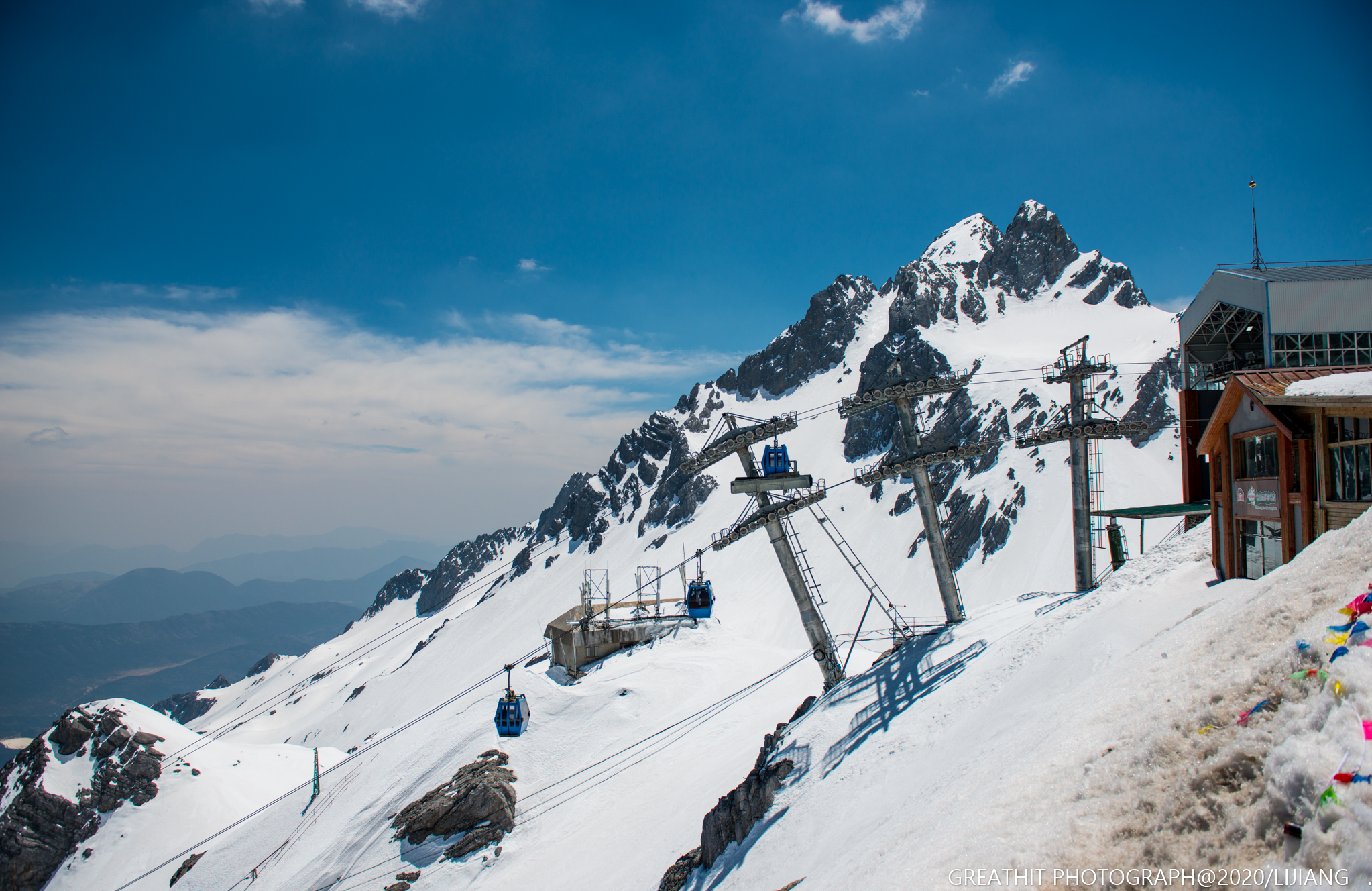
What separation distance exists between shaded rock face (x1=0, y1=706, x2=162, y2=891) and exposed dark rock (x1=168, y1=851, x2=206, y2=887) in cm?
1350

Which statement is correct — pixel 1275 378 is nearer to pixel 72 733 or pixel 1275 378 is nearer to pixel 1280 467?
pixel 1280 467

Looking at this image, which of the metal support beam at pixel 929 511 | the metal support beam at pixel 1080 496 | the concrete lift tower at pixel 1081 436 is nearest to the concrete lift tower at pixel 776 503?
the metal support beam at pixel 929 511

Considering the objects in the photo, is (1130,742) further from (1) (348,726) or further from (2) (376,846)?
(1) (348,726)

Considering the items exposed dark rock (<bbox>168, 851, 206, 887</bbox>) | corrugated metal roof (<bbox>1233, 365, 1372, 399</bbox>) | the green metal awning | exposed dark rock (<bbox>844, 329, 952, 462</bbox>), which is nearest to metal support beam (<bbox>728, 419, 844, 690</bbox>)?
the green metal awning

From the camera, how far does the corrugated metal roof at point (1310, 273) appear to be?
1457 inches

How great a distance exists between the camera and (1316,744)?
21.2ft

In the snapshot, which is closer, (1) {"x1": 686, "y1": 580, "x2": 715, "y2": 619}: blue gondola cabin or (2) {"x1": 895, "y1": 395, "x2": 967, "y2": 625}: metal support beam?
(2) {"x1": 895, "y1": 395, "x2": 967, "y2": 625}: metal support beam

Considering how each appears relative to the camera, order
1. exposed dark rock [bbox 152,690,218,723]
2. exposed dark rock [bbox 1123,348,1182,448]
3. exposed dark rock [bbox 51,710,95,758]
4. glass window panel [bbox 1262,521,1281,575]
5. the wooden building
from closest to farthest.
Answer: the wooden building, glass window panel [bbox 1262,521,1281,575], exposed dark rock [bbox 51,710,95,758], exposed dark rock [bbox 1123,348,1182,448], exposed dark rock [bbox 152,690,218,723]

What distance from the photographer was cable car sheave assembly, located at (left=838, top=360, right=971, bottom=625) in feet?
86.8

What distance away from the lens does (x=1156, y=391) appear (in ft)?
313

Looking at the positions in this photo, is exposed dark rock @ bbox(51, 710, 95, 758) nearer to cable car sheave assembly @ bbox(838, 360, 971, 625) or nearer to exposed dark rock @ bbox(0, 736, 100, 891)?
exposed dark rock @ bbox(0, 736, 100, 891)

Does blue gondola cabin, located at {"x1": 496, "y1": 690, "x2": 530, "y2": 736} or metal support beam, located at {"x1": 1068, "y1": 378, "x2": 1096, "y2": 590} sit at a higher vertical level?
metal support beam, located at {"x1": 1068, "y1": 378, "x2": 1096, "y2": 590}

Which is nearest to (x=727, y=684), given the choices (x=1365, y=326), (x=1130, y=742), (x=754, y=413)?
(x=1130, y=742)

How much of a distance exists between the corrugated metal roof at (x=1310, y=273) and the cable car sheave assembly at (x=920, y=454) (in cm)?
2381
